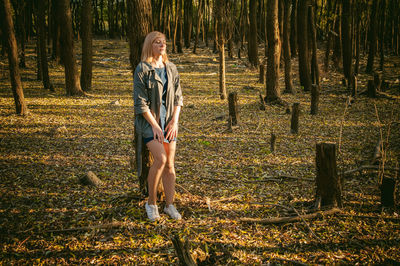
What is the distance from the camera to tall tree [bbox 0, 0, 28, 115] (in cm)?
762

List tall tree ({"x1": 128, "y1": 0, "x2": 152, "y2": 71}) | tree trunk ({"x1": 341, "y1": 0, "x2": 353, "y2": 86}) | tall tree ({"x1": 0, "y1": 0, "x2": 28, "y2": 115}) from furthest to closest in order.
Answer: tree trunk ({"x1": 341, "y1": 0, "x2": 353, "y2": 86}) < tall tree ({"x1": 0, "y1": 0, "x2": 28, "y2": 115}) < tall tree ({"x1": 128, "y1": 0, "x2": 152, "y2": 71})

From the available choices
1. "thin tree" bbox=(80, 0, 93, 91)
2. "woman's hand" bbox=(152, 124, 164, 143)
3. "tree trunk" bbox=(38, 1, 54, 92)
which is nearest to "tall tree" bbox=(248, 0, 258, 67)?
"thin tree" bbox=(80, 0, 93, 91)

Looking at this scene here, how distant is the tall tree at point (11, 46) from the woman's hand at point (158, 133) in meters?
7.14

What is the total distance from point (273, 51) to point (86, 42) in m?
7.98

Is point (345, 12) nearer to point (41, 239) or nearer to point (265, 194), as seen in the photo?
point (265, 194)

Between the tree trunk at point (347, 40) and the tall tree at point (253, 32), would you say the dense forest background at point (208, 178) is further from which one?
the tall tree at point (253, 32)

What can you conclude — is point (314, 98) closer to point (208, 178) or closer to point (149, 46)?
point (208, 178)

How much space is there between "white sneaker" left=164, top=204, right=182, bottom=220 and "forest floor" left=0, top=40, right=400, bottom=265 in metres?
0.09

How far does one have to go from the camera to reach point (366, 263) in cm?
287

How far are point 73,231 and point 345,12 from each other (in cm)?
1483

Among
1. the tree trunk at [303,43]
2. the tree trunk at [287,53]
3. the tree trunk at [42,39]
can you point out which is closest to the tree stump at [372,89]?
the tree trunk at [303,43]

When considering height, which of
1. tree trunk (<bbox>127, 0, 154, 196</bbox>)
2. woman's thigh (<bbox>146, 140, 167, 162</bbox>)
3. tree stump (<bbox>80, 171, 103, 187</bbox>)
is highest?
tree trunk (<bbox>127, 0, 154, 196</bbox>)

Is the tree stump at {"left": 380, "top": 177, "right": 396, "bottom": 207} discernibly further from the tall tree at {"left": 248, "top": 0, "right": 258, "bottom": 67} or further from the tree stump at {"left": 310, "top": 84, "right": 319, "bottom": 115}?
the tall tree at {"left": 248, "top": 0, "right": 258, "bottom": 67}

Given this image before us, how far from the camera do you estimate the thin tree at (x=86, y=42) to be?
11.8 meters
